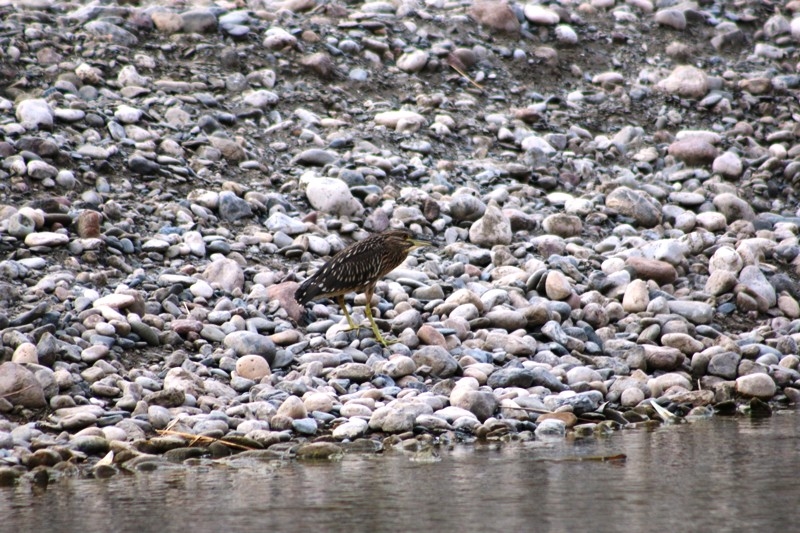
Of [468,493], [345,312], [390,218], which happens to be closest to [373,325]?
[345,312]

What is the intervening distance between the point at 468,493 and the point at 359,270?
3657 mm

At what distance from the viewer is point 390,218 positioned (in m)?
11.2

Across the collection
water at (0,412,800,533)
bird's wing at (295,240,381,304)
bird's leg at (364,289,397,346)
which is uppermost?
bird's wing at (295,240,381,304)

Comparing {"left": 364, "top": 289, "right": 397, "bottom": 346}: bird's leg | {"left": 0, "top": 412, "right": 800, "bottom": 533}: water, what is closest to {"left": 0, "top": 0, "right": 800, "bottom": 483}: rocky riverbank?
{"left": 364, "top": 289, "right": 397, "bottom": 346}: bird's leg

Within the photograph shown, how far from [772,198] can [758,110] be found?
2.49 meters

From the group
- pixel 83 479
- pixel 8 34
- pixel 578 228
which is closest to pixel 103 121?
pixel 8 34

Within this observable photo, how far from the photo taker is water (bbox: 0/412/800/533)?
4.96 meters

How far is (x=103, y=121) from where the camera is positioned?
1162 cm

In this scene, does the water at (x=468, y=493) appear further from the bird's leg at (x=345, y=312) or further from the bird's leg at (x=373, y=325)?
the bird's leg at (x=345, y=312)

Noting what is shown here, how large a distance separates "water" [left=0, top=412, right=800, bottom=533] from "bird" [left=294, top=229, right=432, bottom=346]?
243 cm

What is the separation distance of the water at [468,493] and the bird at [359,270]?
243 cm

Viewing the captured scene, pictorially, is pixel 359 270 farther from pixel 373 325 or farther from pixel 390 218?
pixel 390 218

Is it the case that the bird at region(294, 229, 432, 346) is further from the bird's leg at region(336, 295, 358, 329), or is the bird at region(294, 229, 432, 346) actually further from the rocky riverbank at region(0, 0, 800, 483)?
the rocky riverbank at region(0, 0, 800, 483)

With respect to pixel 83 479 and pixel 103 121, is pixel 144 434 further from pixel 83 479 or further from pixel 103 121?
pixel 103 121
